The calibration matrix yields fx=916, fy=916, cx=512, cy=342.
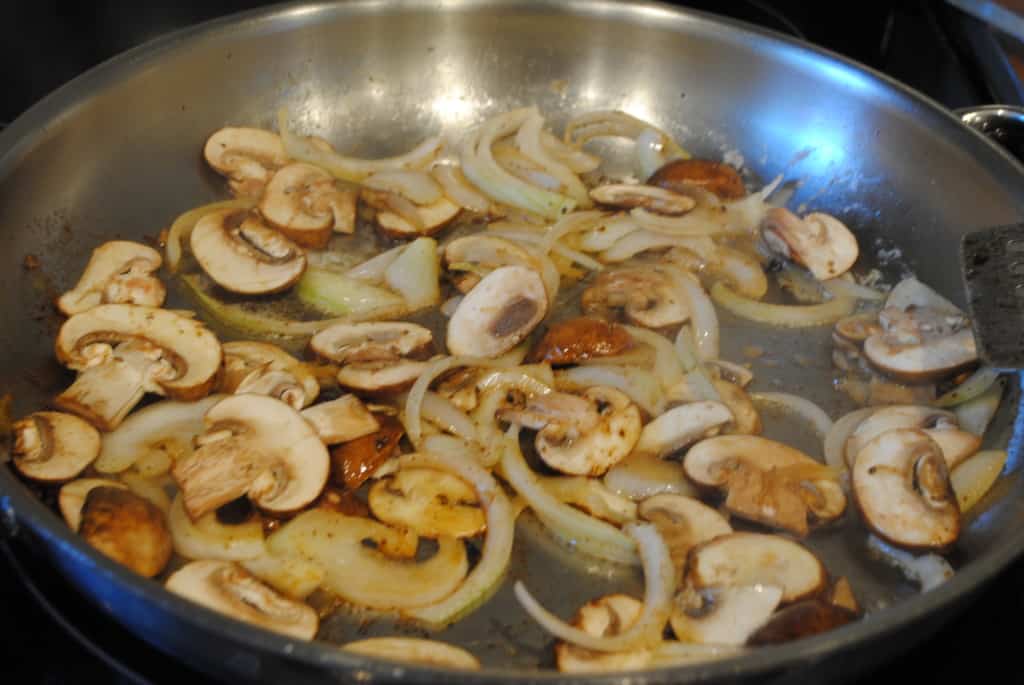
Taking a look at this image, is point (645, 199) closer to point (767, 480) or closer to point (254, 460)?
point (767, 480)

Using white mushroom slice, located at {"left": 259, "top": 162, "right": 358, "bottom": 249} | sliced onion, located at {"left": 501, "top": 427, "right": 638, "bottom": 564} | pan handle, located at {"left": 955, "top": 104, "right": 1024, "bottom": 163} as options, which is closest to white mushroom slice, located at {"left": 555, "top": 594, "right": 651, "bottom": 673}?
sliced onion, located at {"left": 501, "top": 427, "right": 638, "bottom": 564}

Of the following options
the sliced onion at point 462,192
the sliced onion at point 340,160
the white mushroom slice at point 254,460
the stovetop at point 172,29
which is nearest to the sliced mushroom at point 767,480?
the stovetop at point 172,29

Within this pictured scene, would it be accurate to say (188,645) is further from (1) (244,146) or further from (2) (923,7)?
(2) (923,7)

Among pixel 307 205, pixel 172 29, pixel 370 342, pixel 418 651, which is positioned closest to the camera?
pixel 418 651

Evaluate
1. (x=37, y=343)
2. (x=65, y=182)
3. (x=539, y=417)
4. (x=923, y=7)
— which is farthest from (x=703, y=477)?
(x=923, y=7)

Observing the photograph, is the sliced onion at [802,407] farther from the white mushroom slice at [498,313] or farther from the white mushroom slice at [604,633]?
the white mushroom slice at [604,633]

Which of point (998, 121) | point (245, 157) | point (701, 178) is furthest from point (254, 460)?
point (998, 121)
